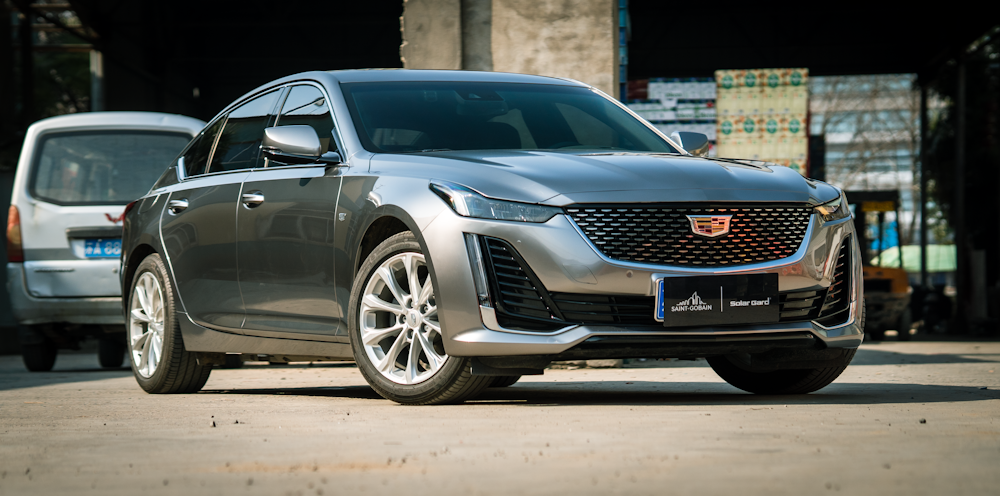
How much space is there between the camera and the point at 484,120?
6051 mm

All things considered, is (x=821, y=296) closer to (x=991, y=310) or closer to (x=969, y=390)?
(x=969, y=390)

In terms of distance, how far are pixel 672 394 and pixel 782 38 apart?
26.3 m

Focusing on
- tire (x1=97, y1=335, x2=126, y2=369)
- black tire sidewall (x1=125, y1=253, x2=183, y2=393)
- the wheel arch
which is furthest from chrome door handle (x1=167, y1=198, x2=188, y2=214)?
tire (x1=97, y1=335, x2=126, y2=369)

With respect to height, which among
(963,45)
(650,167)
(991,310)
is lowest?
(991,310)

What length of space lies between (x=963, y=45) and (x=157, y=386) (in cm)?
2394

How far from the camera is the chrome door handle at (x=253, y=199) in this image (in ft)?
20.1

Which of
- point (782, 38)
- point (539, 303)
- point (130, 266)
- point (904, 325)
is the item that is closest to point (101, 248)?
point (130, 266)

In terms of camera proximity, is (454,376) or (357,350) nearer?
(454,376)

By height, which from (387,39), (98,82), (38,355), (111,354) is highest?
(387,39)

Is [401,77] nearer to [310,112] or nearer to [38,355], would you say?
[310,112]

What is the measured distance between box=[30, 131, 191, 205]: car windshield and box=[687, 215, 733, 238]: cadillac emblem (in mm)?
6781

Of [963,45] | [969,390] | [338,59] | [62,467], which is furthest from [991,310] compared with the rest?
[62,467]

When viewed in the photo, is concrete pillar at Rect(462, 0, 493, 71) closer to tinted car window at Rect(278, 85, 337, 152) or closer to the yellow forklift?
tinted car window at Rect(278, 85, 337, 152)

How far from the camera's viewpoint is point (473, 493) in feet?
9.79
